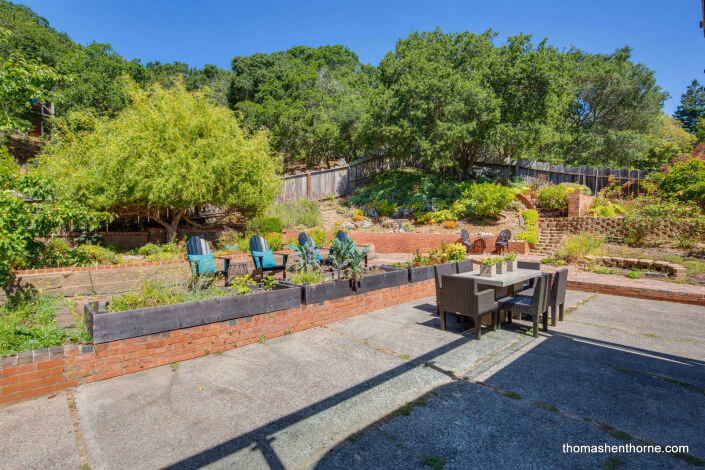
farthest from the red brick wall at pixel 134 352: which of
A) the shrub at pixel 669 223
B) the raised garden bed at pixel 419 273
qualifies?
the shrub at pixel 669 223

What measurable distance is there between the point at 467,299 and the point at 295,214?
32.3ft

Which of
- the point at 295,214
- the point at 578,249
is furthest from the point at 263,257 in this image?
the point at 578,249

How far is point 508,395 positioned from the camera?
3.10 metres

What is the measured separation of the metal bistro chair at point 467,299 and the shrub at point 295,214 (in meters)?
8.84

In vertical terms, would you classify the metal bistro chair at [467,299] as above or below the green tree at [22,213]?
below

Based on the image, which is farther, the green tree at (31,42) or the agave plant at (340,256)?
the green tree at (31,42)

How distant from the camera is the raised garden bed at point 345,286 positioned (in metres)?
4.85

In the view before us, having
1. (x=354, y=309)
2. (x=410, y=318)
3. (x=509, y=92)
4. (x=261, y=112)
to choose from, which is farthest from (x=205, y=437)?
(x=261, y=112)

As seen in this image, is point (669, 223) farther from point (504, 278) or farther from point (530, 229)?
point (504, 278)

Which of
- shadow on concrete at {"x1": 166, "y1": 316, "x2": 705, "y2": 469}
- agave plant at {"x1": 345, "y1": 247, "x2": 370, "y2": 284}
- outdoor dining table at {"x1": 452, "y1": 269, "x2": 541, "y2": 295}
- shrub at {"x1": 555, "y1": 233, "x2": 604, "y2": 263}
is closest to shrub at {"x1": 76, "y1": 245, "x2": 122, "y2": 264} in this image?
agave plant at {"x1": 345, "y1": 247, "x2": 370, "y2": 284}

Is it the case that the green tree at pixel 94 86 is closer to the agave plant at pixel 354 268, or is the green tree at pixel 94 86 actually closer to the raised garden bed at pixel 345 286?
the agave plant at pixel 354 268

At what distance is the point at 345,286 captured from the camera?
5.32 metres

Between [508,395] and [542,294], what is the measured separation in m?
1.89

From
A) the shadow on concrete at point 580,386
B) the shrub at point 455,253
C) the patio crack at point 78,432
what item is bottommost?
the shadow on concrete at point 580,386
